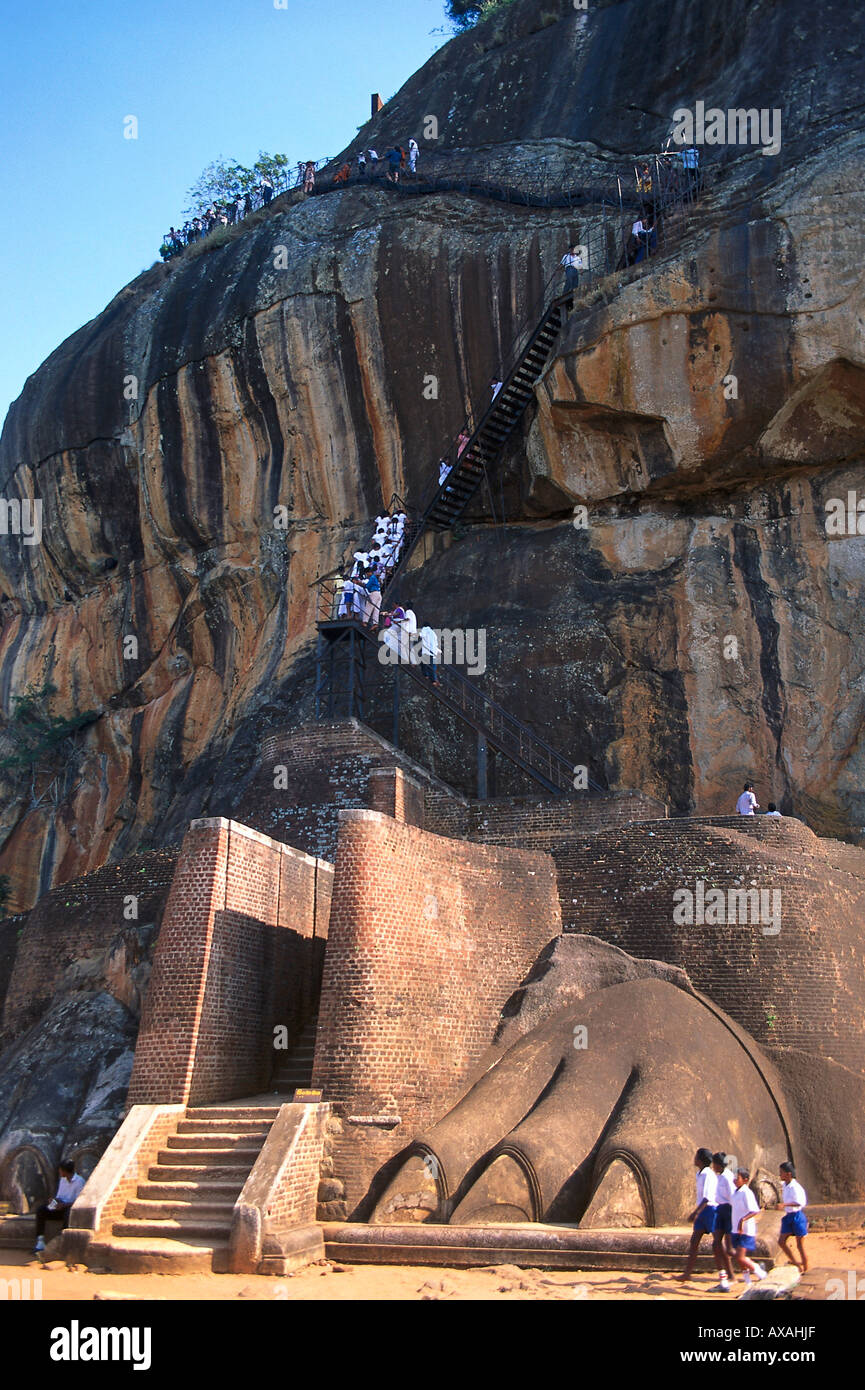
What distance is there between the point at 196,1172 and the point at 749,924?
268 inches

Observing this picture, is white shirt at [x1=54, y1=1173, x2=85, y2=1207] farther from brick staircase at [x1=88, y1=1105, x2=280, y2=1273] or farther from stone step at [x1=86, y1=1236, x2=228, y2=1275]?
stone step at [x1=86, y1=1236, x2=228, y2=1275]

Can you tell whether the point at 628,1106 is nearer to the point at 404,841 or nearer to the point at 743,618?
the point at 404,841

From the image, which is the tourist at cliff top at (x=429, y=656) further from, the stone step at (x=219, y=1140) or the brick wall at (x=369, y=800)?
the stone step at (x=219, y=1140)

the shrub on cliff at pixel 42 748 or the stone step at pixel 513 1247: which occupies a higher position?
the shrub on cliff at pixel 42 748

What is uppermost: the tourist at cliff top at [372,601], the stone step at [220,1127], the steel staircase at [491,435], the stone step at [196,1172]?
the steel staircase at [491,435]

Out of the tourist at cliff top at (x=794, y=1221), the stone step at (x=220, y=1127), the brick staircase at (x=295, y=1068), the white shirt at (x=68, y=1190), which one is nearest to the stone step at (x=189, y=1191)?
the stone step at (x=220, y=1127)

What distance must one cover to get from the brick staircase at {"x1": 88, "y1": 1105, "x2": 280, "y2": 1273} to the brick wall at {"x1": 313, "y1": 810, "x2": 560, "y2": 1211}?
2.90ft

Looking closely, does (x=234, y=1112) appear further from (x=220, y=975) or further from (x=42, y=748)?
(x=42, y=748)

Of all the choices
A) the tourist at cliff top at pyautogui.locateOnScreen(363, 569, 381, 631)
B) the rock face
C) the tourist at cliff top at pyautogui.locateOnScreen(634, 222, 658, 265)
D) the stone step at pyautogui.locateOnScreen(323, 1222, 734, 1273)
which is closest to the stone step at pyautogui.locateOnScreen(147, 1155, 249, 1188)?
the stone step at pyautogui.locateOnScreen(323, 1222, 734, 1273)

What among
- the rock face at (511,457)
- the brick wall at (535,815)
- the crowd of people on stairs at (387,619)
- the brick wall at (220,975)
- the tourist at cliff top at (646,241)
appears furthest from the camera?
the tourist at cliff top at (646,241)

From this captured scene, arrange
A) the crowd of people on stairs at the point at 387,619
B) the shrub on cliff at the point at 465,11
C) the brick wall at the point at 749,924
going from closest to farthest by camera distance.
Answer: the brick wall at the point at 749,924, the crowd of people on stairs at the point at 387,619, the shrub on cliff at the point at 465,11

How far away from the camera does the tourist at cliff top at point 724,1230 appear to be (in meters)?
Result: 9.70

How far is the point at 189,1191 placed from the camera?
1216cm

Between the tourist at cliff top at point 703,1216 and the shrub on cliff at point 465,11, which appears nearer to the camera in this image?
the tourist at cliff top at point 703,1216
